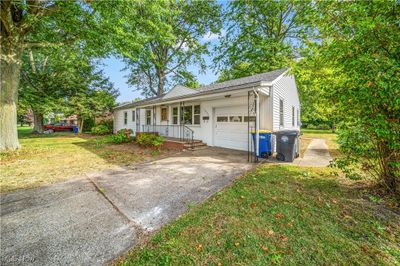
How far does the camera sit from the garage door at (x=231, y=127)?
28.3 feet

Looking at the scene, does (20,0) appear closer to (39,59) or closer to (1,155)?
(1,155)

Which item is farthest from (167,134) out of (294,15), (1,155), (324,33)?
(294,15)

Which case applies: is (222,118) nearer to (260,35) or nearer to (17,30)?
(17,30)

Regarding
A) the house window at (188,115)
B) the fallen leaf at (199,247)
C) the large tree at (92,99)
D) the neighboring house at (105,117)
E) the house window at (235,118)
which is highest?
the large tree at (92,99)

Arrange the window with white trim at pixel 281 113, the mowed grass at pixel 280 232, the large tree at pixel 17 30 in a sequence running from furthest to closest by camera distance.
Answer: the window with white trim at pixel 281 113
the large tree at pixel 17 30
the mowed grass at pixel 280 232

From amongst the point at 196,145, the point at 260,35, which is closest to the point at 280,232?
the point at 196,145

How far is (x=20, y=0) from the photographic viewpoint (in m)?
6.59

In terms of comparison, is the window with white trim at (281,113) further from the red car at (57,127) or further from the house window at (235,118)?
the red car at (57,127)

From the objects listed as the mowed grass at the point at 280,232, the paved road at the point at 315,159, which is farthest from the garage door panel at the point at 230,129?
the mowed grass at the point at 280,232

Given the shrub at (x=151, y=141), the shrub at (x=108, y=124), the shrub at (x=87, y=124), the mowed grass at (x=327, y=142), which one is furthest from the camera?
the shrub at (x=87, y=124)

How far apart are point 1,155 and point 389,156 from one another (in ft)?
40.2

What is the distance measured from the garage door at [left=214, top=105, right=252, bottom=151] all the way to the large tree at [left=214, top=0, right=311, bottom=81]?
33.9 feet

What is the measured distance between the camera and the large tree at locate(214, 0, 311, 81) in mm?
16406

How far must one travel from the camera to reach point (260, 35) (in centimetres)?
1814
